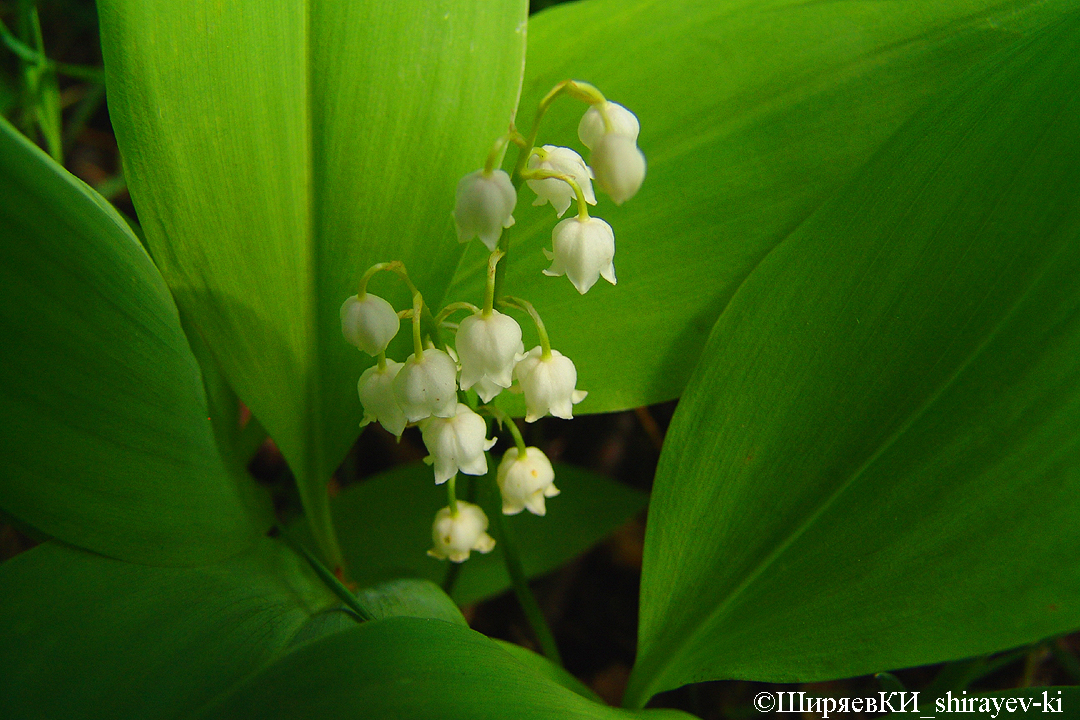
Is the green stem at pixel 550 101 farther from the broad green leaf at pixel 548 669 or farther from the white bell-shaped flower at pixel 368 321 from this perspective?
the broad green leaf at pixel 548 669

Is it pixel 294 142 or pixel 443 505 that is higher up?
pixel 294 142

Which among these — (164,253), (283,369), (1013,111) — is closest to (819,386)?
(1013,111)

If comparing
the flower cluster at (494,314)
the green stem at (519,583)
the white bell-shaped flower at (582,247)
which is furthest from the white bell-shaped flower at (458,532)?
the white bell-shaped flower at (582,247)

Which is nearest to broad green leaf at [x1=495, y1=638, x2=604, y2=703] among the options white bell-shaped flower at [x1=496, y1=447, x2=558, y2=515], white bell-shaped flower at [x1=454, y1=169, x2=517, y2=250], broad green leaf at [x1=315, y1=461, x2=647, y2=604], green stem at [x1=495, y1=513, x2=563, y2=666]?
green stem at [x1=495, y1=513, x2=563, y2=666]

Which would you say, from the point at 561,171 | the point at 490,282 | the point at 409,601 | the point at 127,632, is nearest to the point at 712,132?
the point at 561,171

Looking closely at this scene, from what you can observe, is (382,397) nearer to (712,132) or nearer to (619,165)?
(619,165)

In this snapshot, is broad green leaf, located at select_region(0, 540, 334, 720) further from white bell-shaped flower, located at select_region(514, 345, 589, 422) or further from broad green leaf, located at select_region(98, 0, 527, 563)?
white bell-shaped flower, located at select_region(514, 345, 589, 422)
